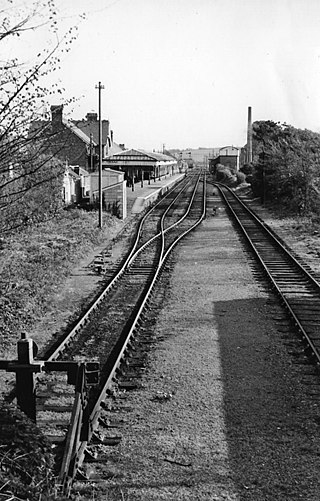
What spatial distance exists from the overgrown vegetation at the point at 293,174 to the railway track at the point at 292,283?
291 inches

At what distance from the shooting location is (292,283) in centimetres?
1471

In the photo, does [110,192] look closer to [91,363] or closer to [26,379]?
[26,379]

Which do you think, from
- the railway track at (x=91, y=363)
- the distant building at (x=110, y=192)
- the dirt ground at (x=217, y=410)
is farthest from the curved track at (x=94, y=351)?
the distant building at (x=110, y=192)

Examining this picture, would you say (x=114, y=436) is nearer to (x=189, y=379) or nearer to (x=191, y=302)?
(x=189, y=379)


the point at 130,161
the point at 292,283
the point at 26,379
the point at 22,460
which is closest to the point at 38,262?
the point at 292,283

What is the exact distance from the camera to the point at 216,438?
6449mm

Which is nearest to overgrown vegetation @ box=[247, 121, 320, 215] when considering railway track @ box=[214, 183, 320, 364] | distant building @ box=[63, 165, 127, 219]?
railway track @ box=[214, 183, 320, 364]

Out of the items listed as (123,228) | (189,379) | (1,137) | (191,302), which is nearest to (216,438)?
(189,379)

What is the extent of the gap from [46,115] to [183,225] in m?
22.6

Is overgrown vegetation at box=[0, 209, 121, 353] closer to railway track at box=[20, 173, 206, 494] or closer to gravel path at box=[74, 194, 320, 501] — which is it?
railway track at box=[20, 173, 206, 494]

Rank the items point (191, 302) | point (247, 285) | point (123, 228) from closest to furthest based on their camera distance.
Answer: point (191, 302)
point (247, 285)
point (123, 228)

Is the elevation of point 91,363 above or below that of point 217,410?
above

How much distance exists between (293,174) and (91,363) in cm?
2956

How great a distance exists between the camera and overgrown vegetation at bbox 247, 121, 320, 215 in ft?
105
